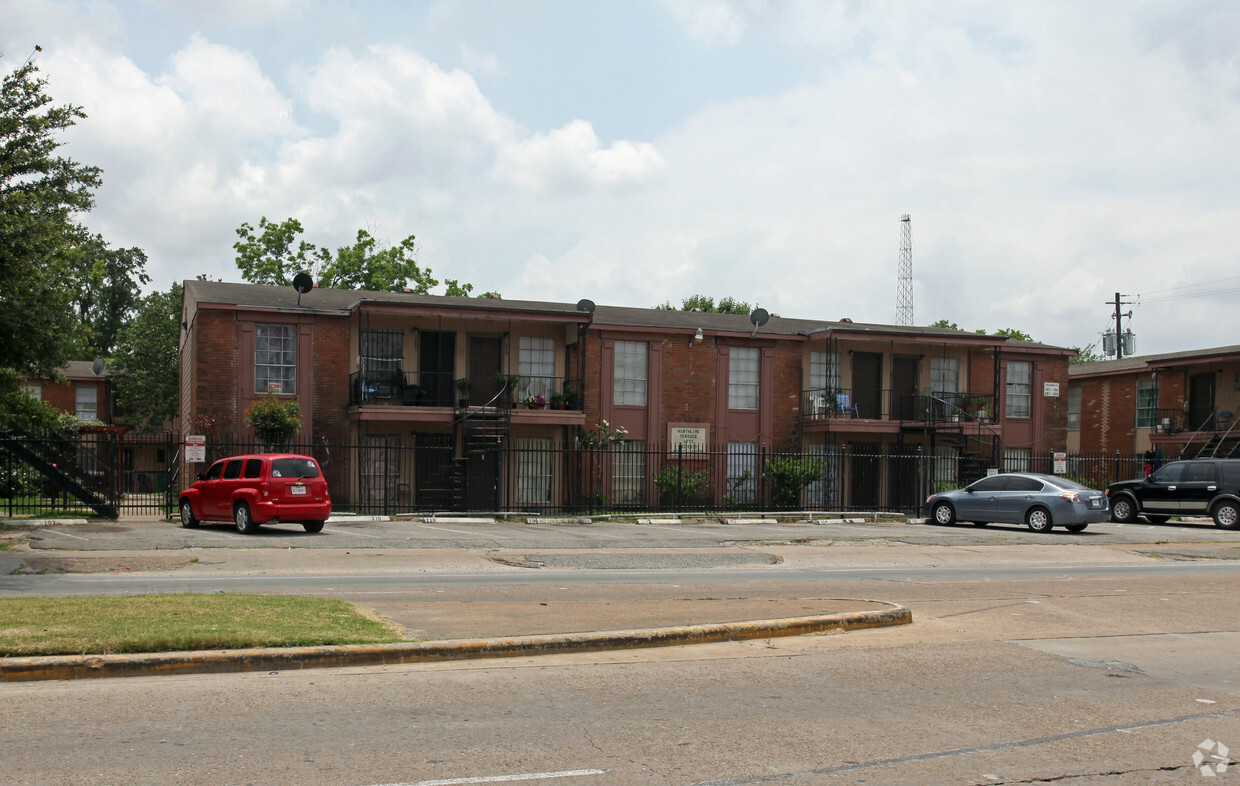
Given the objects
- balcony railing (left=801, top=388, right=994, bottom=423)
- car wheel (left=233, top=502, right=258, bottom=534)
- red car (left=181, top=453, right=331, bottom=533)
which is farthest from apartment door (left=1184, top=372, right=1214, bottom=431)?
car wheel (left=233, top=502, right=258, bottom=534)

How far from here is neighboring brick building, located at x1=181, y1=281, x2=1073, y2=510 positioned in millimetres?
29750

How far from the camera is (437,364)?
31.6m

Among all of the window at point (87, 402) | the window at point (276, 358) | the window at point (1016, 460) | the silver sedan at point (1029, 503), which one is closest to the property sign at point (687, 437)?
the silver sedan at point (1029, 503)

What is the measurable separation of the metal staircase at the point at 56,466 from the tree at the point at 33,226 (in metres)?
5.53

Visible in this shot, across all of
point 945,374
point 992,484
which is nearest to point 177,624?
point 992,484

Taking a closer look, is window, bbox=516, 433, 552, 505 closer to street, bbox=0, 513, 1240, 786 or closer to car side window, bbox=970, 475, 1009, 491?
car side window, bbox=970, 475, 1009, 491

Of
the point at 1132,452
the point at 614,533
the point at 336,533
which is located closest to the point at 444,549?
the point at 336,533

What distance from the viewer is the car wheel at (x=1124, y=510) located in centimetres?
3039

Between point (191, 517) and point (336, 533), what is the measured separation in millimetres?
3724

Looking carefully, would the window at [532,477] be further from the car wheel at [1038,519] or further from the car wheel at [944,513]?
the car wheel at [1038,519]

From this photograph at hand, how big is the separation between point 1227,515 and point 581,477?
56.7 feet

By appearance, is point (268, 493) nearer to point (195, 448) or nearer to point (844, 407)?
→ point (195, 448)

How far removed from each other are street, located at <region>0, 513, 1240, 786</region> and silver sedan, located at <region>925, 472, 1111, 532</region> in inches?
451

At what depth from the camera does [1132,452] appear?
43719 mm
